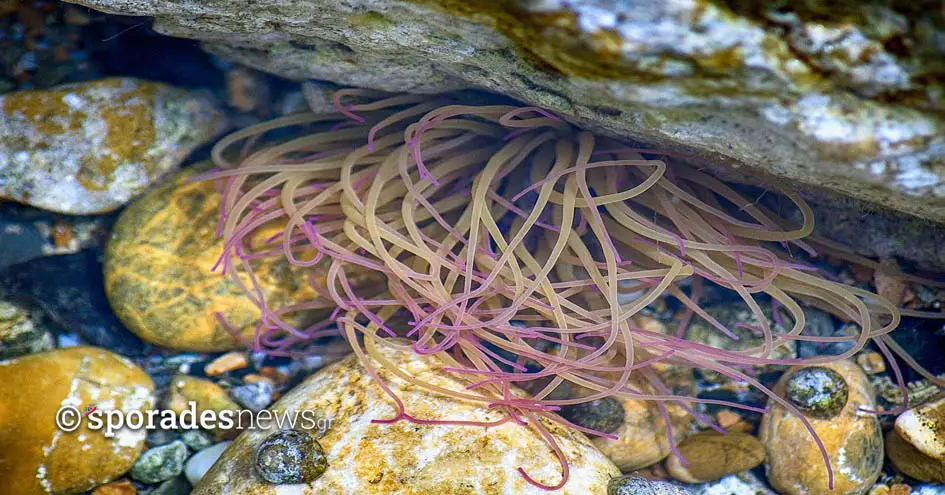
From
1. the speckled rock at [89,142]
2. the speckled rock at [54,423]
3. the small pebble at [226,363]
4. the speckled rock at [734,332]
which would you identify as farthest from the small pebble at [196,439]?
the speckled rock at [734,332]

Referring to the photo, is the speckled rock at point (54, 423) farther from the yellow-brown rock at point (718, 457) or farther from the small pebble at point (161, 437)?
the yellow-brown rock at point (718, 457)

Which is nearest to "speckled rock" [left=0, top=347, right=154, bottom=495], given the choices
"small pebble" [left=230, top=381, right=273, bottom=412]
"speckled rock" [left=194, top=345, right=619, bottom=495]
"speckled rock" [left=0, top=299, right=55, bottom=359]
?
"speckled rock" [left=0, top=299, right=55, bottom=359]

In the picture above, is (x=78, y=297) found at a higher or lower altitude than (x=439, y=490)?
lower

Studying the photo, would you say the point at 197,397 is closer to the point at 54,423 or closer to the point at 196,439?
the point at 196,439

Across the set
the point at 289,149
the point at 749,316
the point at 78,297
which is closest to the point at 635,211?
the point at 749,316

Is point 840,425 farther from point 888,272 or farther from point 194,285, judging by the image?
point 194,285
